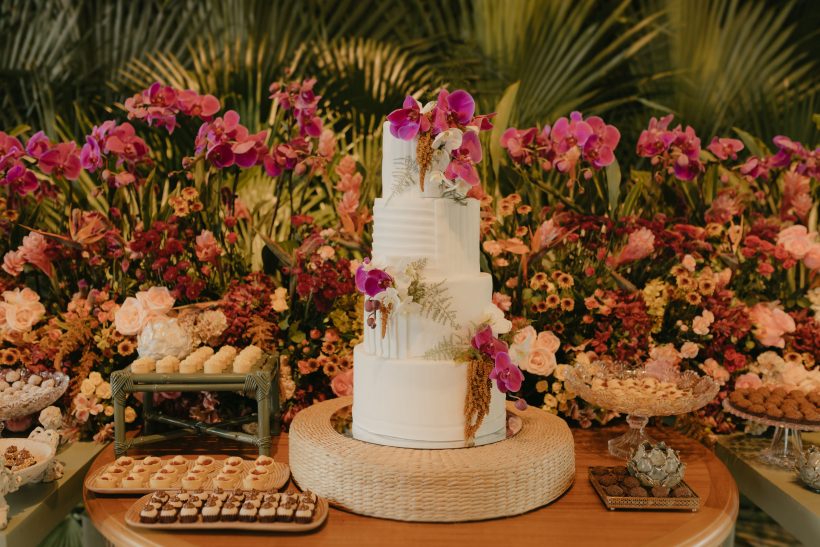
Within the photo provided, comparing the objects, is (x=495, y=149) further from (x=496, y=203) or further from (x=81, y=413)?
(x=81, y=413)

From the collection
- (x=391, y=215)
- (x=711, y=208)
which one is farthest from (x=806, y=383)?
(x=391, y=215)

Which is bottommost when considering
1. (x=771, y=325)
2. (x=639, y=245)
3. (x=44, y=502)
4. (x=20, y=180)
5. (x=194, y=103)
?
(x=44, y=502)

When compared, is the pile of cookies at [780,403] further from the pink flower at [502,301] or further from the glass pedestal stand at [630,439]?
the pink flower at [502,301]

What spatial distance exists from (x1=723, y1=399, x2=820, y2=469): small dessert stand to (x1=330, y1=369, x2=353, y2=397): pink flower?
1.06 m

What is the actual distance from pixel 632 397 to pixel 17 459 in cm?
153

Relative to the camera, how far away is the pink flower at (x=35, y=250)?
90.0 inches

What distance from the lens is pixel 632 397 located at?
1.92 meters

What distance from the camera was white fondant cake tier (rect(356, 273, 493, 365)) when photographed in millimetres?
1771

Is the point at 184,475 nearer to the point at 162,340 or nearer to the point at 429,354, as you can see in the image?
Answer: the point at 162,340

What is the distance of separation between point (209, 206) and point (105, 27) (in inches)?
110

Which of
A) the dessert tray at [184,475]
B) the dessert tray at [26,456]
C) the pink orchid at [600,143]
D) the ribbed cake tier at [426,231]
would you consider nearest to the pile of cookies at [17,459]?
the dessert tray at [26,456]

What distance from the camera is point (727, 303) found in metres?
2.32

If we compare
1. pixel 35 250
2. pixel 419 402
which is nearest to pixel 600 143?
pixel 419 402

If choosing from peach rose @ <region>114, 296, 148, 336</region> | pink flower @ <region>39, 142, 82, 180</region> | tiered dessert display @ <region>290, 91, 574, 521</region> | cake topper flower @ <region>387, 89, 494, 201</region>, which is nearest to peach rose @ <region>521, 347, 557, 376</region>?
tiered dessert display @ <region>290, 91, 574, 521</region>
